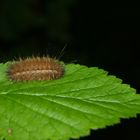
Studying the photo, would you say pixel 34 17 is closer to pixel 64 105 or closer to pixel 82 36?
pixel 82 36

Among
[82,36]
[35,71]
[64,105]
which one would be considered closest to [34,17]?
[82,36]

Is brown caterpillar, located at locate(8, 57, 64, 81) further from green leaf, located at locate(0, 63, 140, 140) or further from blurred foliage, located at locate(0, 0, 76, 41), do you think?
blurred foliage, located at locate(0, 0, 76, 41)

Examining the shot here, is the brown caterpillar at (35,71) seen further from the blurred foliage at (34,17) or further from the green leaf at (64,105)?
the blurred foliage at (34,17)

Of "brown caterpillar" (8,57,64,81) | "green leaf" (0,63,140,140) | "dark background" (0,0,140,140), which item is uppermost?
"dark background" (0,0,140,140)

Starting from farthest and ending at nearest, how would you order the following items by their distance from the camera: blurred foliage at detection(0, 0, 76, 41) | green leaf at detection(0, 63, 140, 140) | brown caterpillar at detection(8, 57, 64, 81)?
blurred foliage at detection(0, 0, 76, 41)
brown caterpillar at detection(8, 57, 64, 81)
green leaf at detection(0, 63, 140, 140)

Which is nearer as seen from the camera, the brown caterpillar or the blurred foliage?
the brown caterpillar

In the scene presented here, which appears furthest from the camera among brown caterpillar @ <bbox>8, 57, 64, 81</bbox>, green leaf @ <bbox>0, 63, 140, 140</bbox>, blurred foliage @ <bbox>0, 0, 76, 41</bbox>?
blurred foliage @ <bbox>0, 0, 76, 41</bbox>

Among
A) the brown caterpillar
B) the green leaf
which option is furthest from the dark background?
the green leaf

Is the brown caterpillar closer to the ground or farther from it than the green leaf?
farther from it
